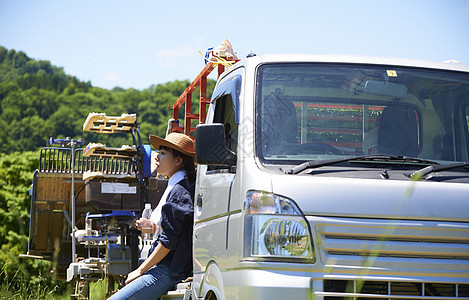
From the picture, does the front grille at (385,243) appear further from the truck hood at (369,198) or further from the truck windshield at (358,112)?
the truck windshield at (358,112)

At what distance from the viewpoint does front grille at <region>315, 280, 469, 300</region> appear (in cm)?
342

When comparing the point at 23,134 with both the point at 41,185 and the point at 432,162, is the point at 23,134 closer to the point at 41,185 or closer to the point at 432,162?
the point at 41,185

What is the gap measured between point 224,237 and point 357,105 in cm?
119

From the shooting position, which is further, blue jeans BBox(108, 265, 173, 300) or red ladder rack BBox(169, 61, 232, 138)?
red ladder rack BBox(169, 61, 232, 138)

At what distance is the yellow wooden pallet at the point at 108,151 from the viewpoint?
28.1 feet

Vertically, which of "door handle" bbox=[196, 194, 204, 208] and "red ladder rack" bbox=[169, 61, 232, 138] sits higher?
"red ladder rack" bbox=[169, 61, 232, 138]

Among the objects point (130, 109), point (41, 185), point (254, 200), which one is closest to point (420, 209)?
point (254, 200)

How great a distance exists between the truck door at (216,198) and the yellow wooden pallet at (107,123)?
3.63 meters

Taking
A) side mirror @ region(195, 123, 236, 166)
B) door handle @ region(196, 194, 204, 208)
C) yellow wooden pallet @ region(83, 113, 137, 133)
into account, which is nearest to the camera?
side mirror @ region(195, 123, 236, 166)

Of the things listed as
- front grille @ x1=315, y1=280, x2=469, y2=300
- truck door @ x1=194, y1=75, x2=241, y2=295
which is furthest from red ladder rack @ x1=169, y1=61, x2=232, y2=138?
front grille @ x1=315, y1=280, x2=469, y2=300

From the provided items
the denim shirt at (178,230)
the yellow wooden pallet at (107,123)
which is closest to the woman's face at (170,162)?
the denim shirt at (178,230)

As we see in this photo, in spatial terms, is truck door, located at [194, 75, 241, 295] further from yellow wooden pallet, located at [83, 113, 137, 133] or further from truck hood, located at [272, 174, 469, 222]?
yellow wooden pallet, located at [83, 113, 137, 133]

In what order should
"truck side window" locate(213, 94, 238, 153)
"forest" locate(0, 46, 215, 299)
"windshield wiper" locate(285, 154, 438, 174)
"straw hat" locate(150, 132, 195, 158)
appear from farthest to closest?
"forest" locate(0, 46, 215, 299)
"straw hat" locate(150, 132, 195, 158)
"truck side window" locate(213, 94, 238, 153)
"windshield wiper" locate(285, 154, 438, 174)

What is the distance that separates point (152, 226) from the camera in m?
5.56
